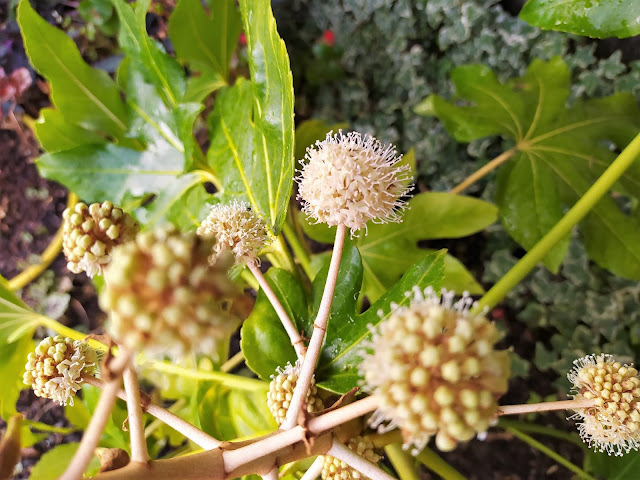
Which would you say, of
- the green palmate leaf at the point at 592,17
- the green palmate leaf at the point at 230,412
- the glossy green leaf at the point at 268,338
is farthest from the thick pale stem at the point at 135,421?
the green palmate leaf at the point at 592,17

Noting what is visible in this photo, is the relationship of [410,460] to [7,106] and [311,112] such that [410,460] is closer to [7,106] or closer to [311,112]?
[311,112]

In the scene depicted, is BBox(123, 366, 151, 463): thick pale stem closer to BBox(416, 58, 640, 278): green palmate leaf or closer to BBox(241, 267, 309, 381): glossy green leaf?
BBox(241, 267, 309, 381): glossy green leaf

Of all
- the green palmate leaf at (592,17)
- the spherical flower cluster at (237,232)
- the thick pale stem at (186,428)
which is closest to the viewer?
the thick pale stem at (186,428)

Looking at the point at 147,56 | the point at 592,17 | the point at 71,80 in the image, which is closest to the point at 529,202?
the point at 592,17

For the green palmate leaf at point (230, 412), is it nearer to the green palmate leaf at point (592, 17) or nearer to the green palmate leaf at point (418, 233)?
the green palmate leaf at point (418, 233)

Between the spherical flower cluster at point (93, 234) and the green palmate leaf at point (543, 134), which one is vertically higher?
the spherical flower cluster at point (93, 234)

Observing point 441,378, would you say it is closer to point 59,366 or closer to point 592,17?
point 59,366

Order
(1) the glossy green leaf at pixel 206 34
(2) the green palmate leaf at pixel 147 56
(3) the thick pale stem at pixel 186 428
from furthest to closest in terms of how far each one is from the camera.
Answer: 1. (1) the glossy green leaf at pixel 206 34
2. (2) the green palmate leaf at pixel 147 56
3. (3) the thick pale stem at pixel 186 428

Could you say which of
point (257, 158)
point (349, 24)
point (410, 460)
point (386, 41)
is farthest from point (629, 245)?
point (349, 24)
